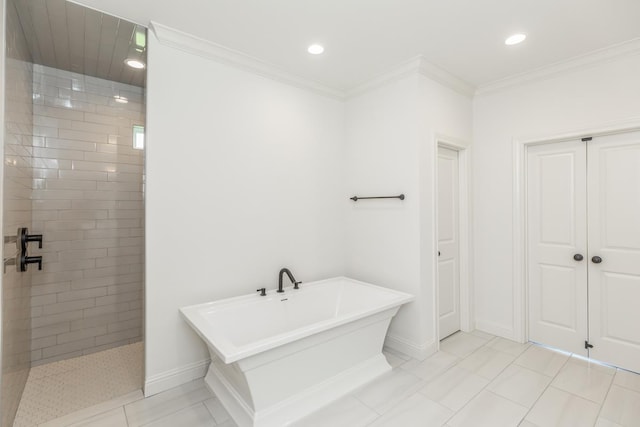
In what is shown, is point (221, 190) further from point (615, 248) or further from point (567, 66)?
point (615, 248)

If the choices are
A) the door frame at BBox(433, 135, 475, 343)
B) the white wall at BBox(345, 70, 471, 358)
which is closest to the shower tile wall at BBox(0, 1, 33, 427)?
the white wall at BBox(345, 70, 471, 358)

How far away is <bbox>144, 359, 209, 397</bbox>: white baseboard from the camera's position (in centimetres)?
219

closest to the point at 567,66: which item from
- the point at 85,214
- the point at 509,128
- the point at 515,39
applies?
the point at 509,128

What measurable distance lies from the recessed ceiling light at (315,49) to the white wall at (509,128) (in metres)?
1.86

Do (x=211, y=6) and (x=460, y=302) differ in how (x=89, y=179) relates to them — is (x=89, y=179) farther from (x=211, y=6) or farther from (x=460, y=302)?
(x=460, y=302)

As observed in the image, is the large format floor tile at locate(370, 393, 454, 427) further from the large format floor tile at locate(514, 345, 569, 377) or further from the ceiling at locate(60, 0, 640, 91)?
the ceiling at locate(60, 0, 640, 91)

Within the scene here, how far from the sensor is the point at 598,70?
258 centimetres

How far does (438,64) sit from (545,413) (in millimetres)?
2778

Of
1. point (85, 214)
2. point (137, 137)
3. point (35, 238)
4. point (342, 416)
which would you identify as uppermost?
point (137, 137)

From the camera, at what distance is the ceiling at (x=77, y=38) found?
6.49 ft

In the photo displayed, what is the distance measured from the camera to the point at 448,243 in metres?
3.18

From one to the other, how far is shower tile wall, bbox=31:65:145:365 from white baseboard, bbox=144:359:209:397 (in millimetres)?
1021

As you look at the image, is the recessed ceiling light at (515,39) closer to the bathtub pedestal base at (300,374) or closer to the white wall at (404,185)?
the white wall at (404,185)

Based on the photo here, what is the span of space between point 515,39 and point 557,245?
1870 millimetres
